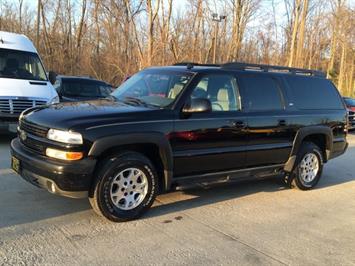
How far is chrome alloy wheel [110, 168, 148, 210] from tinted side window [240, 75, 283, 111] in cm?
196

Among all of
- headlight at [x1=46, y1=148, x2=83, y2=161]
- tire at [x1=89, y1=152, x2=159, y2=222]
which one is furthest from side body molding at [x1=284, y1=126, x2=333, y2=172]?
headlight at [x1=46, y1=148, x2=83, y2=161]

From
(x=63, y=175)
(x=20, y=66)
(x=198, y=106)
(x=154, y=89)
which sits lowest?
(x=63, y=175)

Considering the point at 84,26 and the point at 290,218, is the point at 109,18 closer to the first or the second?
the point at 84,26

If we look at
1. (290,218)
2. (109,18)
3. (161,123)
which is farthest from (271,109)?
(109,18)

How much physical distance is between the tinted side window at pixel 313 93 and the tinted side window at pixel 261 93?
440 mm

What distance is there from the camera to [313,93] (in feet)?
24.9

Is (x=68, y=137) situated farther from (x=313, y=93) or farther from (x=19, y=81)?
(x=19, y=81)

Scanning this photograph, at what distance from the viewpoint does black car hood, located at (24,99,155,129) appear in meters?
4.93

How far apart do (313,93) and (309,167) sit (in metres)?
1.24

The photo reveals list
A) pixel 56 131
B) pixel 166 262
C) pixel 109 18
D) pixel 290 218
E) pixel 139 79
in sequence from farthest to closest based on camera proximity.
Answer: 1. pixel 109 18
2. pixel 139 79
3. pixel 290 218
4. pixel 56 131
5. pixel 166 262

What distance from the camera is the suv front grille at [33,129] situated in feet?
16.6

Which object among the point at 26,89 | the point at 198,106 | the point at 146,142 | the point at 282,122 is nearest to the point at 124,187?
the point at 146,142

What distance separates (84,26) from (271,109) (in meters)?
36.4

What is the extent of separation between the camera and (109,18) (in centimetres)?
3725
